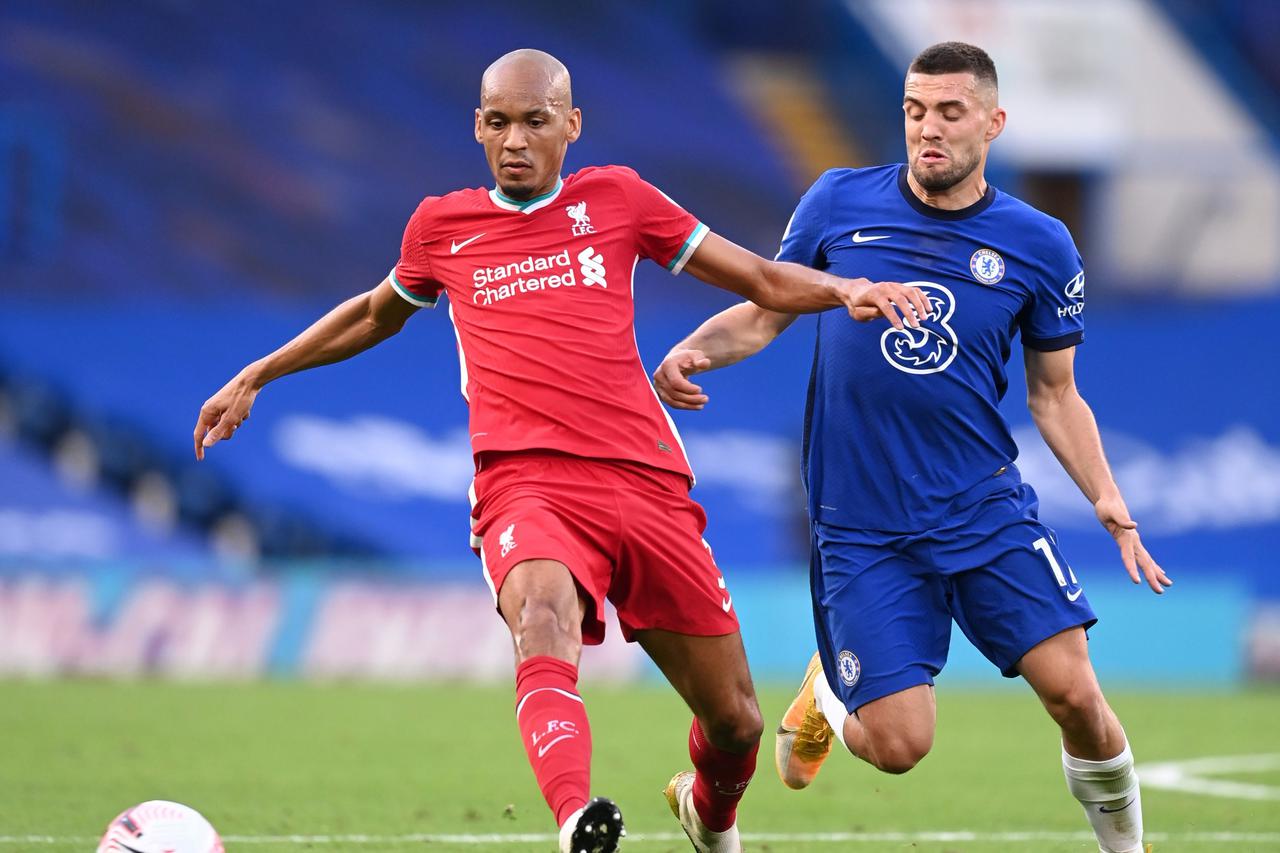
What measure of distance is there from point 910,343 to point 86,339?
632 inches

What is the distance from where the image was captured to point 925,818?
8.70m

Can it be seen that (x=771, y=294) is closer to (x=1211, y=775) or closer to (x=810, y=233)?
(x=810, y=233)

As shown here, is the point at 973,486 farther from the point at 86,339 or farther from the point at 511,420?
the point at 86,339

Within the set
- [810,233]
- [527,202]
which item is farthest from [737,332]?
[527,202]

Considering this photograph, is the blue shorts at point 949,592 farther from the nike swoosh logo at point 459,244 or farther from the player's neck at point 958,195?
the nike swoosh logo at point 459,244

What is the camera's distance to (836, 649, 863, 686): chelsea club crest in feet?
21.3

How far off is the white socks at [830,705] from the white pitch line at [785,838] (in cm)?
96

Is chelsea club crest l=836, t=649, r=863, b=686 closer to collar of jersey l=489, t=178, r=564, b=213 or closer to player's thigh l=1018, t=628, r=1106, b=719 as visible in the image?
player's thigh l=1018, t=628, r=1106, b=719

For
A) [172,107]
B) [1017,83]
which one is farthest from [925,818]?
[1017,83]

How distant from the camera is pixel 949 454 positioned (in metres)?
6.48

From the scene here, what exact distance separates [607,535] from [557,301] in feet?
2.64

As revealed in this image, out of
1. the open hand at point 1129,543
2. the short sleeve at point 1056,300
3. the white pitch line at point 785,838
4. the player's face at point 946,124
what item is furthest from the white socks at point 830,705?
the player's face at point 946,124

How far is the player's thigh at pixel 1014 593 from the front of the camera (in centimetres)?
628

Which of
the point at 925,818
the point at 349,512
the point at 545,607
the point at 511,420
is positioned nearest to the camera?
the point at 545,607
